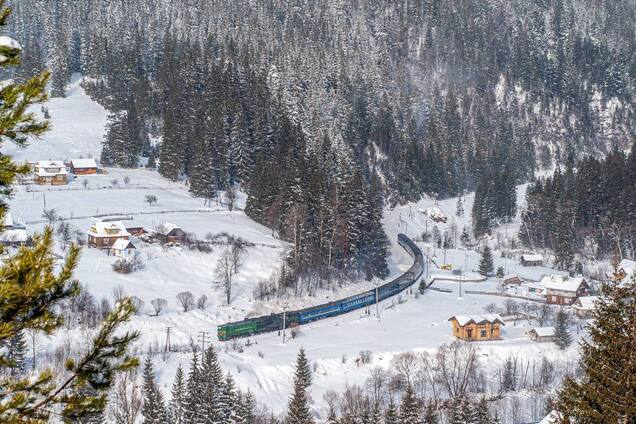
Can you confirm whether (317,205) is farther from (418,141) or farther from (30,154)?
(418,141)

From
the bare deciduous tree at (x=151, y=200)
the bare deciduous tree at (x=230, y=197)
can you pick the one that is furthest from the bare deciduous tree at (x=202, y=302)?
the bare deciduous tree at (x=230, y=197)

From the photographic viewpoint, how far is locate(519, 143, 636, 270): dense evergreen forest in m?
108

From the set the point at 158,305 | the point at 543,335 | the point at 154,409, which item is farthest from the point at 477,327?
the point at 154,409

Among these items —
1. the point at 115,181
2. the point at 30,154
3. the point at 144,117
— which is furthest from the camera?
the point at 144,117


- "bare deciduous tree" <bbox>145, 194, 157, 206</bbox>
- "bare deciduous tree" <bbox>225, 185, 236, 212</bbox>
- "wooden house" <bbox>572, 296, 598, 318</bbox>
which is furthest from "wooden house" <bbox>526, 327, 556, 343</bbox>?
"bare deciduous tree" <bbox>145, 194, 157, 206</bbox>

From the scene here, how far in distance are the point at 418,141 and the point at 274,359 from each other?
107 metres

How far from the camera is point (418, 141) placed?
159125mm

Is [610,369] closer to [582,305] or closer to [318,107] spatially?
[582,305]

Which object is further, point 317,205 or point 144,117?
point 144,117

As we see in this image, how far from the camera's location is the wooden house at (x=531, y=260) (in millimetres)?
104562

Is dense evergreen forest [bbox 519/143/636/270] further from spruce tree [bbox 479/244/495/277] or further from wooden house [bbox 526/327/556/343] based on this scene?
wooden house [bbox 526/327/556/343]

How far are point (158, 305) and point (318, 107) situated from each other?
80638 mm

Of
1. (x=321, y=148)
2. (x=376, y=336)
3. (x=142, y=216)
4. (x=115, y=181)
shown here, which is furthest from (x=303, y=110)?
(x=376, y=336)

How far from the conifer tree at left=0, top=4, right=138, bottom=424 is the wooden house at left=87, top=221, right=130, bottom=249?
69631 millimetres
